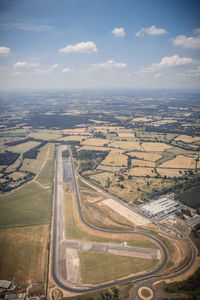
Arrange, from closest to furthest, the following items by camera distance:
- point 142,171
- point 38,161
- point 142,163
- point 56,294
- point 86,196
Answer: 1. point 56,294
2. point 86,196
3. point 142,171
4. point 142,163
5. point 38,161

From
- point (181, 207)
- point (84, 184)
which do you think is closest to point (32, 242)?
point (84, 184)

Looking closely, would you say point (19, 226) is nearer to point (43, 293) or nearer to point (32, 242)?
point (32, 242)

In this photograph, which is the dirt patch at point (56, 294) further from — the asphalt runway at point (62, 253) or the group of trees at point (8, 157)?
the group of trees at point (8, 157)

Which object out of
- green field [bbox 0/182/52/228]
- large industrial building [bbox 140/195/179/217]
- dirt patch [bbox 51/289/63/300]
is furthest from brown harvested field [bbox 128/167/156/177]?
dirt patch [bbox 51/289/63/300]

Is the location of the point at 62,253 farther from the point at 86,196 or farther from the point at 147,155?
the point at 147,155

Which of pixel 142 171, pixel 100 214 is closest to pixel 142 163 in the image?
pixel 142 171

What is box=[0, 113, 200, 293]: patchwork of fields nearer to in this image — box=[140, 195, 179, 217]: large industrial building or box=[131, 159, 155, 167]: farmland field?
box=[131, 159, 155, 167]: farmland field

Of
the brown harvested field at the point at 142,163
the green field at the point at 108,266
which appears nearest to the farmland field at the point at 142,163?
the brown harvested field at the point at 142,163
